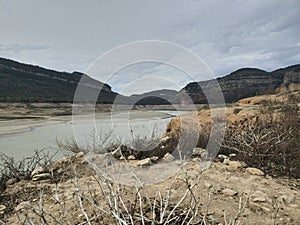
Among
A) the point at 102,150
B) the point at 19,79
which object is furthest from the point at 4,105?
the point at 102,150

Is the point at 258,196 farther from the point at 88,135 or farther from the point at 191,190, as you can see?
the point at 88,135

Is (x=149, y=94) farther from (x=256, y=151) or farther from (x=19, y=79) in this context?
(x=19, y=79)

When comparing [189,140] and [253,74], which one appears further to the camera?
[253,74]

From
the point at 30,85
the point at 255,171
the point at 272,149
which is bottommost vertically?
the point at 255,171

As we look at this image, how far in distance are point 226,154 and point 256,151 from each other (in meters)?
0.67

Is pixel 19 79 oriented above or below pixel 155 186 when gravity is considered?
above

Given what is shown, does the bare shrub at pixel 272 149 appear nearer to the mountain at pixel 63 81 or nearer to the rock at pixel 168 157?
the rock at pixel 168 157

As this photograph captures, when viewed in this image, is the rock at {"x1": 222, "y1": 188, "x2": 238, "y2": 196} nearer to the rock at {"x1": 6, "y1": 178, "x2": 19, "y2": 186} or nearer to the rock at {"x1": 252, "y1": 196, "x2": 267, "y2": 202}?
the rock at {"x1": 252, "y1": 196, "x2": 267, "y2": 202}

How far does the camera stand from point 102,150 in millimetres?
6531

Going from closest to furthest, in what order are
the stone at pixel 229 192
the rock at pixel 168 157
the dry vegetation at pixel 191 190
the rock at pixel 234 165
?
1. the dry vegetation at pixel 191 190
2. the stone at pixel 229 192
3. the rock at pixel 234 165
4. the rock at pixel 168 157

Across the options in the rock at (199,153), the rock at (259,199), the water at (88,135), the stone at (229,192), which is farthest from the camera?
the water at (88,135)

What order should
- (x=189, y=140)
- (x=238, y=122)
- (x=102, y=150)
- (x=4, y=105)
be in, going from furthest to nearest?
1. (x=4, y=105)
2. (x=238, y=122)
3. (x=189, y=140)
4. (x=102, y=150)

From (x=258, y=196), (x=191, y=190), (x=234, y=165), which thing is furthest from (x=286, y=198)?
(x=191, y=190)

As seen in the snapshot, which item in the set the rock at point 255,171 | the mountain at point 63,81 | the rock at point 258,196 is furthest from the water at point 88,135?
the mountain at point 63,81
